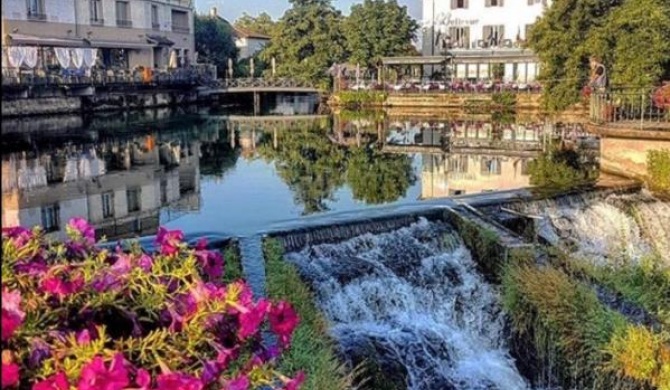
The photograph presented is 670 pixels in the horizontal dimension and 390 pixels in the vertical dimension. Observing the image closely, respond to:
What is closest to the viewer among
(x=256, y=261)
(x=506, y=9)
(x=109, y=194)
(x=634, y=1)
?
(x=256, y=261)

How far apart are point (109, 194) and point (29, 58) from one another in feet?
72.2

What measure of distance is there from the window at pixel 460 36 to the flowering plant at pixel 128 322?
45609mm

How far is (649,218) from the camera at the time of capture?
12.9 metres

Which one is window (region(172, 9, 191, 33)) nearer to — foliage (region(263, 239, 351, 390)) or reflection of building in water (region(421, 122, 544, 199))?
reflection of building in water (region(421, 122, 544, 199))

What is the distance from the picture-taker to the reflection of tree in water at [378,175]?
16906mm

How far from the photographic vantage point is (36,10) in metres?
41.7

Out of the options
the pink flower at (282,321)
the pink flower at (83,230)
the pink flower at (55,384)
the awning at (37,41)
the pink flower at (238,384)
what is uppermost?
the awning at (37,41)

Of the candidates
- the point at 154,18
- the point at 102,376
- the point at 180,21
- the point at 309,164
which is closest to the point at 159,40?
the point at 154,18

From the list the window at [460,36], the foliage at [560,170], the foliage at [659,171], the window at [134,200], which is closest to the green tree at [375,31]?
the window at [460,36]

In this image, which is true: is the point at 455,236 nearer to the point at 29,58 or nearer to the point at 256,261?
the point at 256,261

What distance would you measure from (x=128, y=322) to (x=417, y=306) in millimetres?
6497

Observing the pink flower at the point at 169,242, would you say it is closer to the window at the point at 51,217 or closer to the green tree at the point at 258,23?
the window at the point at 51,217

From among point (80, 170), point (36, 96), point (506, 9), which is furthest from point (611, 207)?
point (506, 9)

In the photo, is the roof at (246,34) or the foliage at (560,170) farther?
the roof at (246,34)
